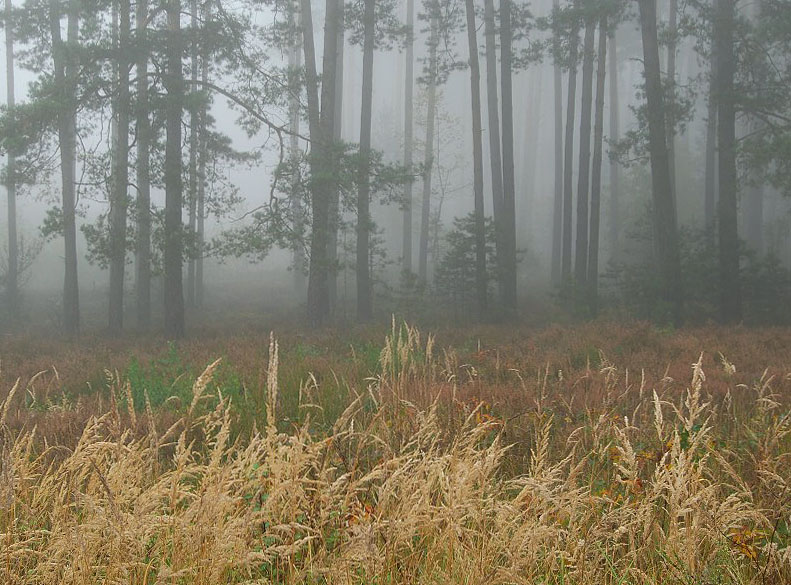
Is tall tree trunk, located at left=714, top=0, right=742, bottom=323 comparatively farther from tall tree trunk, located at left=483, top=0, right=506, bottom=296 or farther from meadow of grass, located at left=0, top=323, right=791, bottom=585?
tall tree trunk, located at left=483, top=0, right=506, bottom=296

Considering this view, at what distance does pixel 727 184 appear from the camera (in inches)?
599

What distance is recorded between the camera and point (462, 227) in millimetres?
19469

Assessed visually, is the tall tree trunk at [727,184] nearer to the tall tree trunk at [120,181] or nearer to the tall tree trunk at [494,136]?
the tall tree trunk at [494,136]

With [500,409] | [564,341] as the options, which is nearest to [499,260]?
[564,341]

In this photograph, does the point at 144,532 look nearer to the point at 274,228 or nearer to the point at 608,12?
the point at 274,228

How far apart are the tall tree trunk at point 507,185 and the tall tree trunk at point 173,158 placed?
9.06 m

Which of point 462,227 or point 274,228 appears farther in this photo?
point 462,227

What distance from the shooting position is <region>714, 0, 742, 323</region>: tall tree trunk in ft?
49.4

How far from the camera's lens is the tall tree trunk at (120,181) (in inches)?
576

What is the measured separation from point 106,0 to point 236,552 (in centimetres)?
1637

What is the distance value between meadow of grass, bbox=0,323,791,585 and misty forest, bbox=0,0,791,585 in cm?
3

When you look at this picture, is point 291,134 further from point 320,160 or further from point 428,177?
point 428,177

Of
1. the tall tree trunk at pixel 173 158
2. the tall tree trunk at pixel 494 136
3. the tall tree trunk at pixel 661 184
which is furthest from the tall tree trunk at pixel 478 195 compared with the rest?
the tall tree trunk at pixel 173 158

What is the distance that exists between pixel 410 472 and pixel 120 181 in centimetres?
1442
